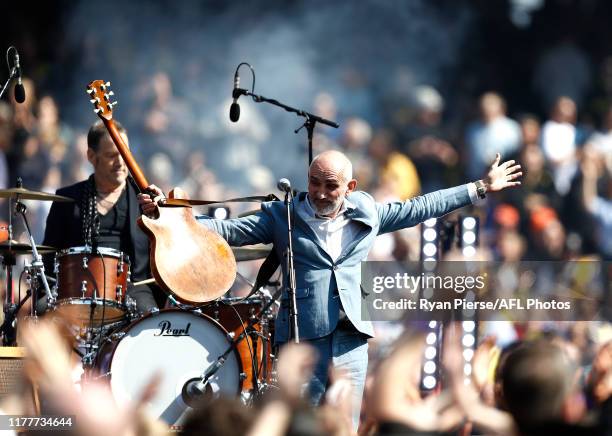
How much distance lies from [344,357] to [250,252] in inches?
80.7

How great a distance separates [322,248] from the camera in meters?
7.80

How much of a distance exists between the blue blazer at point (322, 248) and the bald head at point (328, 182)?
0.13 meters

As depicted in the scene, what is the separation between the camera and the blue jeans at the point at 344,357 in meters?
7.59

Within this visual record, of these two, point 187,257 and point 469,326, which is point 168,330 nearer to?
point 187,257

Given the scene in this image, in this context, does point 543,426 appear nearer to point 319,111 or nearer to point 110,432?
point 110,432

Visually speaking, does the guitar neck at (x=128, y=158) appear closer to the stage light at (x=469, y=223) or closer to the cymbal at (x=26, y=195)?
the cymbal at (x=26, y=195)

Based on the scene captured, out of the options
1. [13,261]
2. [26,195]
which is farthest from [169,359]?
[26,195]

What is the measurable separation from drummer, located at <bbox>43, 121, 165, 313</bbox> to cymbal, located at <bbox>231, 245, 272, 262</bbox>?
657 millimetres

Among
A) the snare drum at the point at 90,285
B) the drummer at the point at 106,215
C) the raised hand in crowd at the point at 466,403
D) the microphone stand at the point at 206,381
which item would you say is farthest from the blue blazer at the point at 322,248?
the raised hand in crowd at the point at 466,403

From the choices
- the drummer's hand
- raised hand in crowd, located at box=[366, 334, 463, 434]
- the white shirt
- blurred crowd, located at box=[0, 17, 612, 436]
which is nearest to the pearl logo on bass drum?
the drummer's hand

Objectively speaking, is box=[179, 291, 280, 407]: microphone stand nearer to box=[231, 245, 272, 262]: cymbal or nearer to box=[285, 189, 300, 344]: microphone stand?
box=[285, 189, 300, 344]: microphone stand

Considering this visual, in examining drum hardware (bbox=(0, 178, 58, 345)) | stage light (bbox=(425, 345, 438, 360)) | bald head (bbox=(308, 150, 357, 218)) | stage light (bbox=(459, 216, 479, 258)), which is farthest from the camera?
stage light (bbox=(459, 216, 479, 258))

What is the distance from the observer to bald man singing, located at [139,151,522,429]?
7664 millimetres

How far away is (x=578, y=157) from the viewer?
1542 cm
